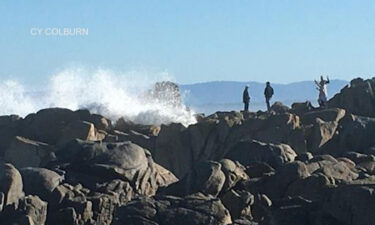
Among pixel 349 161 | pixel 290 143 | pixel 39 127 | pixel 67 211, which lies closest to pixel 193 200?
pixel 67 211

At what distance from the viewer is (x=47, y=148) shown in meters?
46.0

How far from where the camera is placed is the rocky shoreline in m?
24.5

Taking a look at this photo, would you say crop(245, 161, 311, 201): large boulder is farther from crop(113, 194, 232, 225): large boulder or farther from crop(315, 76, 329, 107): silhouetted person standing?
crop(315, 76, 329, 107): silhouetted person standing

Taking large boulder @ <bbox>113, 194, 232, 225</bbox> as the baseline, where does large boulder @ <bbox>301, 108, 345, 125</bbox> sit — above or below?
above

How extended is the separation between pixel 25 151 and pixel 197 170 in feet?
58.0

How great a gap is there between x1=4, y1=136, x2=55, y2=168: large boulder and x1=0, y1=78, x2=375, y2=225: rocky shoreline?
0.19 feet

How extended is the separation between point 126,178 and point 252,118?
16423mm

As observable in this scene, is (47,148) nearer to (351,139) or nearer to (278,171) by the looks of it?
(351,139)

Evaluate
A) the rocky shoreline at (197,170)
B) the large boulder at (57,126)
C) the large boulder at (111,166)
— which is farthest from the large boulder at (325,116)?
the large boulder at (111,166)

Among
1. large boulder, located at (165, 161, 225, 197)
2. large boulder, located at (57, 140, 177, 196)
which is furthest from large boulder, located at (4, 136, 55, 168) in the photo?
large boulder, located at (165, 161, 225, 197)

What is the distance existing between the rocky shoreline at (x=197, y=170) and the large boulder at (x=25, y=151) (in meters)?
0.06

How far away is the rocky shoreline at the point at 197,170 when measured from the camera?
80.4ft

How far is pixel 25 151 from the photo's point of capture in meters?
45.7

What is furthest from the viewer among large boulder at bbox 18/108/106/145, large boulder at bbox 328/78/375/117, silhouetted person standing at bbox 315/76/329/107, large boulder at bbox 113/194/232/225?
silhouetted person standing at bbox 315/76/329/107
